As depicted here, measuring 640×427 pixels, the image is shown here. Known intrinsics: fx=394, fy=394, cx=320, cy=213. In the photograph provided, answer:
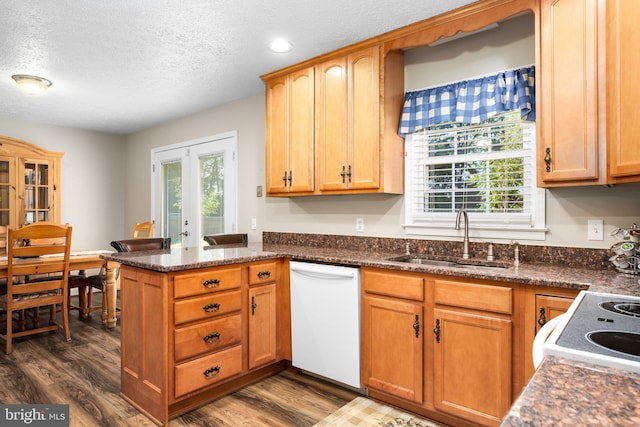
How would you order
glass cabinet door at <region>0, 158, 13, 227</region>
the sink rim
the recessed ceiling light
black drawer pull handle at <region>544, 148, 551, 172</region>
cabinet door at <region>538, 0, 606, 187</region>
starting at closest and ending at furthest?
cabinet door at <region>538, 0, 606, 187</region>
black drawer pull handle at <region>544, 148, 551, 172</region>
the sink rim
the recessed ceiling light
glass cabinet door at <region>0, 158, 13, 227</region>

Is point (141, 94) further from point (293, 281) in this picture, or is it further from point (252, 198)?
point (293, 281)

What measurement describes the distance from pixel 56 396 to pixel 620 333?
305 cm

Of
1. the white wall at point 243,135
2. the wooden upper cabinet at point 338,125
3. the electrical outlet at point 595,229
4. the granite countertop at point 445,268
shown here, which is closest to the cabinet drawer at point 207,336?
the granite countertop at point 445,268

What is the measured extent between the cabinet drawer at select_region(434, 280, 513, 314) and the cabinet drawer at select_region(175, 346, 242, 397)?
135 centimetres

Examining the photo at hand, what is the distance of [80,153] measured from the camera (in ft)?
18.4

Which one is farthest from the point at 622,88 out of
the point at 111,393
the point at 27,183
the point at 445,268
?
the point at 27,183

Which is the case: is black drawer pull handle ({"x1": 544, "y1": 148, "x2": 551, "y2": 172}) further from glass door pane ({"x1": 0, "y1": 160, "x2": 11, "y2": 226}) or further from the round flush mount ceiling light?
glass door pane ({"x1": 0, "y1": 160, "x2": 11, "y2": 226})

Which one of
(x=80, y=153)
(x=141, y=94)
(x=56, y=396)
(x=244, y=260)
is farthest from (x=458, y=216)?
(x=80, y=153)

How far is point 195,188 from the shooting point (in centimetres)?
476

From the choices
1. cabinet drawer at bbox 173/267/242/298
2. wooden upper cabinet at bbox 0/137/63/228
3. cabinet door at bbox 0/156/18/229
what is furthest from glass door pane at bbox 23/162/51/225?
cabinet drawer at bbox 173/267/242/298

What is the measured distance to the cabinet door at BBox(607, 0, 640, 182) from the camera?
178 cm

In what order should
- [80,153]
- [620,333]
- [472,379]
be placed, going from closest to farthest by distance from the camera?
[620,333], [472,379], [80,153]

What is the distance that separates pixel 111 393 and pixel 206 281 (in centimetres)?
106

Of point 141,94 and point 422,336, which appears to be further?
point 141,94
